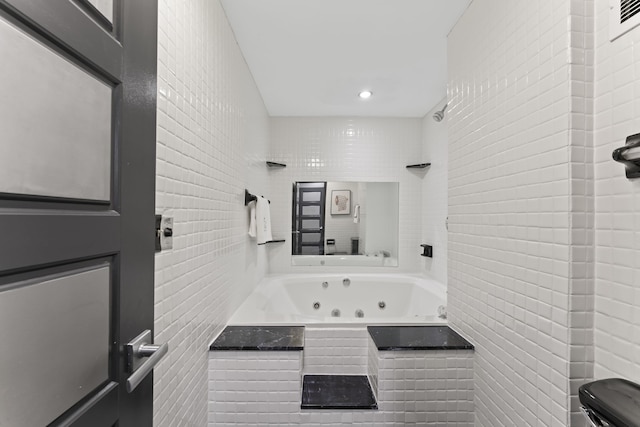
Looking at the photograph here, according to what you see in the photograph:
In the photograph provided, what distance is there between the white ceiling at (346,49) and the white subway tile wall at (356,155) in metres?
0.31

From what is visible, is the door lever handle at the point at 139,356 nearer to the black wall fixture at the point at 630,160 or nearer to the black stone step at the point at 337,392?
the black stone step at the point at 337,392

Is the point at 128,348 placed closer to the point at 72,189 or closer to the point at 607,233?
the point at 72,189

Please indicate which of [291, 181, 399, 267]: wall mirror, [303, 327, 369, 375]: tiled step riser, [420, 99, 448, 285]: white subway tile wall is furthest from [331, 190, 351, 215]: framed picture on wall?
[303, 327, 369, 375]: tiled step riser

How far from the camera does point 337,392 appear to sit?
5.21ft

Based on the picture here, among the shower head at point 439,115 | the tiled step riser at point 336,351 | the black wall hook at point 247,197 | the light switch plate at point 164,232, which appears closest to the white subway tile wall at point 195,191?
the light switch plate at point 164,232

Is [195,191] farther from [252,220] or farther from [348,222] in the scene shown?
[348,222]

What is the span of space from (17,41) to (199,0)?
3.70ft

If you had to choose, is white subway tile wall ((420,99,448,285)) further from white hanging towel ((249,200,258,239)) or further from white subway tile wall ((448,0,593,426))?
white hanging towel ((249,200,258,239))

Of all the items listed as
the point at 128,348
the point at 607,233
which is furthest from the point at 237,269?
the point at 607,233

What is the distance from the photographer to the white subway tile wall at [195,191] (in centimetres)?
100

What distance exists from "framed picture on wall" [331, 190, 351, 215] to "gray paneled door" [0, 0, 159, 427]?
8.31 ft

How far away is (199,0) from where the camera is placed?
49.1 inches

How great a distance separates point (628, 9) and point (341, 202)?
8.06ft

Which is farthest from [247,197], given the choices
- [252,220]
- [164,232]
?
[164,232]
